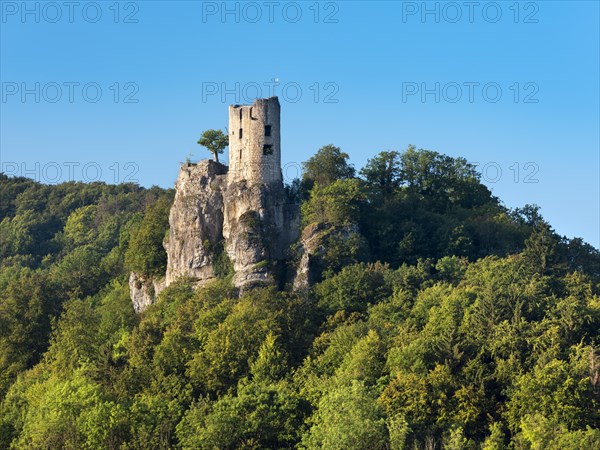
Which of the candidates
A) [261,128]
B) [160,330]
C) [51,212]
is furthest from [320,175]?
[51,212]

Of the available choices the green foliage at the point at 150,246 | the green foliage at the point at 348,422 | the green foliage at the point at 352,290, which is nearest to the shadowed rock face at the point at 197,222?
the green foliage at the point at 150,246

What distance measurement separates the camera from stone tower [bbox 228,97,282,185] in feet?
263

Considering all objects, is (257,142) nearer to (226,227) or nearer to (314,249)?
(226,227)

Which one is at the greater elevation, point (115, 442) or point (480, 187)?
point (480, 187)

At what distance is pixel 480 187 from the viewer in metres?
92.1

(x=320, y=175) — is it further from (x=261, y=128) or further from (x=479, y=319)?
(x=479, y=319)

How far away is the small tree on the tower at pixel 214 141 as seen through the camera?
85.9 metres

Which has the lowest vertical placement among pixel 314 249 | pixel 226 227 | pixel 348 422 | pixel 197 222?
pixel 348 422

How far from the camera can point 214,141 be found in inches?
3388

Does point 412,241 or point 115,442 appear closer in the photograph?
point 115,442

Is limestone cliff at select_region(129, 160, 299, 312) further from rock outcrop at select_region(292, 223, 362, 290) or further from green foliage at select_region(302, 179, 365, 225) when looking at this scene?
green foliage at select_region(302, 179, 365, 225)

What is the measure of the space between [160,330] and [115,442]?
1171 cm

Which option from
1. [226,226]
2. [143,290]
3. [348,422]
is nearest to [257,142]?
[226,226]

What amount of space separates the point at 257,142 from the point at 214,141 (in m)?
6.44
